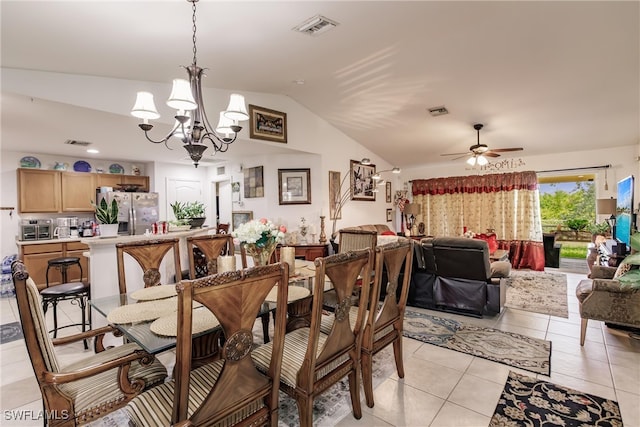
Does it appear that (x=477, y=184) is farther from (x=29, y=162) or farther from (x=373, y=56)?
(x=29, y=162)

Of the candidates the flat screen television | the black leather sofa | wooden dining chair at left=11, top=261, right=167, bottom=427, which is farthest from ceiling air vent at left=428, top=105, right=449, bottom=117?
wooden dining chair at left=11, top=261, right=167, bottom=427

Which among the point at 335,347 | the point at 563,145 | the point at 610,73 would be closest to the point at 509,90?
the point at 610,73

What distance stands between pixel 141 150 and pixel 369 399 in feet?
16.4

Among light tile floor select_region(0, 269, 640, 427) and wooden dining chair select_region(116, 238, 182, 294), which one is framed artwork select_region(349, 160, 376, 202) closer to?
light tile floor select_region(0, 269, 640, 427)

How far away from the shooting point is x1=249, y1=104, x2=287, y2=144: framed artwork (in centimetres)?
420

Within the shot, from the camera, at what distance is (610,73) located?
3.35 meters

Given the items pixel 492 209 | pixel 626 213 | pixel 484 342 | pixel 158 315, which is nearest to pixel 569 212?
pixel 492 209

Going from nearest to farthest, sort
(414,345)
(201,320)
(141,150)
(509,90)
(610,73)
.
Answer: (201,320), (414,345), (610,73), (509,90), (141,150)

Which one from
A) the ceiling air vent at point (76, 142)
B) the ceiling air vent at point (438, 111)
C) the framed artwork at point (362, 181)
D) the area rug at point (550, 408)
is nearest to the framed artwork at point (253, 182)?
the framed artwork at point (362, 181)

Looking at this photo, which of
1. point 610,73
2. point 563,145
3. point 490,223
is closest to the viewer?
point 610,73

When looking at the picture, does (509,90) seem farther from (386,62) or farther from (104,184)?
(104,184)

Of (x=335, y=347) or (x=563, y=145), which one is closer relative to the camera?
(x=335, y=347)

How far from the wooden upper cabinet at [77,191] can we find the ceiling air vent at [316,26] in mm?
4998

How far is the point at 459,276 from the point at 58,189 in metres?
6.53
